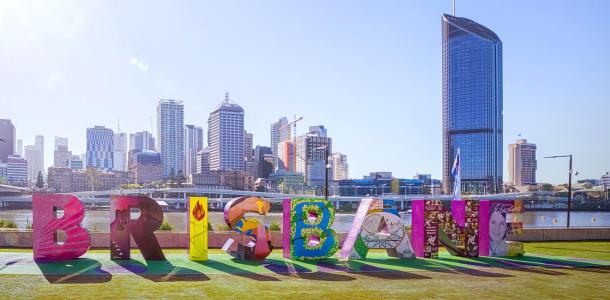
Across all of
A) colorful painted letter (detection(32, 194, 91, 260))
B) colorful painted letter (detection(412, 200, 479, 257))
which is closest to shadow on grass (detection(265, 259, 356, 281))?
colorful painted letter (detection(412, 200, 479, 257))

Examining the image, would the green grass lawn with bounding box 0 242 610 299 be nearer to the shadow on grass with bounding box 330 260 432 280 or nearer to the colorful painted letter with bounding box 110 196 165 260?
the shadow on grass with bounding box 330 260 432 280

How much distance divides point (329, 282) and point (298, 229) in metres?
5.34

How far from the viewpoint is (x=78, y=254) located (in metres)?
20.6

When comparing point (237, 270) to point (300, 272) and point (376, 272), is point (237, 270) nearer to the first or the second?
point (300, 272)

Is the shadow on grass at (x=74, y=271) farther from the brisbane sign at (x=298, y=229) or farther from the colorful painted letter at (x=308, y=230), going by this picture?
the colorful painted letter at (x=308, y=230)

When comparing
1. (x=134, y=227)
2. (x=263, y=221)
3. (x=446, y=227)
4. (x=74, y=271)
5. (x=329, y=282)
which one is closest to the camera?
(x=329, y=282)

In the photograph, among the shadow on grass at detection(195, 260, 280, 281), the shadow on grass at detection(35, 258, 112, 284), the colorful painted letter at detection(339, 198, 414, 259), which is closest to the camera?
the shadow on grass at detection(35, 258, 112, 284)

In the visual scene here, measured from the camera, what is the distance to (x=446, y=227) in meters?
24.8

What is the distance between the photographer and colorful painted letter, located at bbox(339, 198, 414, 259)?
22.9m

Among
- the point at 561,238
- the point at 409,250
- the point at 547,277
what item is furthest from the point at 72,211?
the point at 561,238

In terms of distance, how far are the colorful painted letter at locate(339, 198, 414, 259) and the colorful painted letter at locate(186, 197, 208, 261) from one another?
579cm

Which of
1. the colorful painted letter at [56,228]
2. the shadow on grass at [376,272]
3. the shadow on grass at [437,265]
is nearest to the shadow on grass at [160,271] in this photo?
the colorful painted letter at [56,228]

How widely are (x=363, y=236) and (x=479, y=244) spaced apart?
230 inches

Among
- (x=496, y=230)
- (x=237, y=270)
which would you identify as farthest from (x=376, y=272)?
(x=496, y=230)
